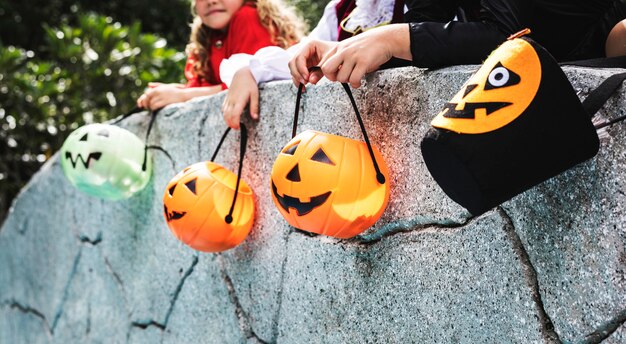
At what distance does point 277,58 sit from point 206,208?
42 cm

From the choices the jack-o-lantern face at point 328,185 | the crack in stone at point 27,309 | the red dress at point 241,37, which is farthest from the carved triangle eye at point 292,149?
the crack in stone at point 27,309

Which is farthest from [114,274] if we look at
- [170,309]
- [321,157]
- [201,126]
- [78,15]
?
[78,15]

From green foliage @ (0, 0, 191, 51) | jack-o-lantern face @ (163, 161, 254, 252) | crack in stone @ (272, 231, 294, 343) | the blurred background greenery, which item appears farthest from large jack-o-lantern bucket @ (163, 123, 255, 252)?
green foliage @ (0, 0, 191, 51)

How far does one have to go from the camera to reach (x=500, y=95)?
0.84 meters

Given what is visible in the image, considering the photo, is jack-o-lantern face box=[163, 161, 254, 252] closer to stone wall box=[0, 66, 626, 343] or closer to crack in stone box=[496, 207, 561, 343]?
stone wall box=[0, 66, 626, 343]

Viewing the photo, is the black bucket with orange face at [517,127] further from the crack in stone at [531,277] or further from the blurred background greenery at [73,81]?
the blurred background greenery at [73,81]

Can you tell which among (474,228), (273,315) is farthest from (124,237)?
(474,228)

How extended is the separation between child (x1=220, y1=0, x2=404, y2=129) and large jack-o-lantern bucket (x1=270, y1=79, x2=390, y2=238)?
0.43 meters

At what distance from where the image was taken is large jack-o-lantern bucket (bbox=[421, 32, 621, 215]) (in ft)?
2.72

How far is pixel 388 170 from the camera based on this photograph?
1.25 metres

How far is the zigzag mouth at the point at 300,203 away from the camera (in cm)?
111

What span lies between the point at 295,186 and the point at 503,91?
1.35 ft

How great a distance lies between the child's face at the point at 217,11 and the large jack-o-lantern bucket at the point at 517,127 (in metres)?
1.38

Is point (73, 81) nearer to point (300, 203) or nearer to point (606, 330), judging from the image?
point (300, 203)
